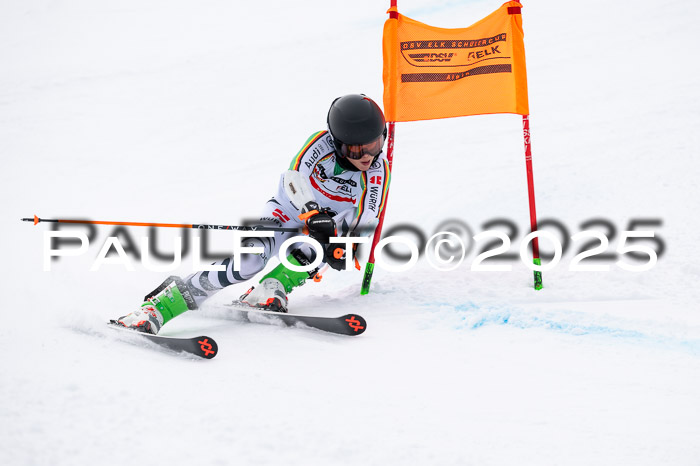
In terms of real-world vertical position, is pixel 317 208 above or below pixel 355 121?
below

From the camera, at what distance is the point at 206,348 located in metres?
3.36

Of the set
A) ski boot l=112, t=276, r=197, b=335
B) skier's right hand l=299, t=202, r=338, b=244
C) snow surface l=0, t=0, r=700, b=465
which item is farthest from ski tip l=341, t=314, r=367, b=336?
ski boot l=112, t=276, r=197, b=335

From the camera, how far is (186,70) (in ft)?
46.1

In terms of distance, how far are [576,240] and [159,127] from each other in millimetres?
7760

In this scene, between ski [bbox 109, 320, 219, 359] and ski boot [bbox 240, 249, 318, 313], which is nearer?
ski [bbox 109, 320, 219, 359]

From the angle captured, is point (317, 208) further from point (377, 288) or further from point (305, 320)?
point (377, 288)

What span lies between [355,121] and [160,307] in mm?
1681

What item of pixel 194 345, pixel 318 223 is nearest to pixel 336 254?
pixel 318 223

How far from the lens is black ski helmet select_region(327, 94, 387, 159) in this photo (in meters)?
4.06

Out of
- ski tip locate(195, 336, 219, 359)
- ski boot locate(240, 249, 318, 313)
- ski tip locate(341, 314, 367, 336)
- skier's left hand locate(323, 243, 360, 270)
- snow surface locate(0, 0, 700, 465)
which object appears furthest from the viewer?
ski boot locate(240, 249, 318, 313)

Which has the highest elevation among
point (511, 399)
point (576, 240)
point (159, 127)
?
point (159, 127)

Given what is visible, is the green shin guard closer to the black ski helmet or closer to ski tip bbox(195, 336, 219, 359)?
ski tip bbox(195, 336, 219, 359)

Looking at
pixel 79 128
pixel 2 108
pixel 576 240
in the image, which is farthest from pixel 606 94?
pixel 2 108

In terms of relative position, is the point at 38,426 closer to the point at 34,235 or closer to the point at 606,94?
the point at 34,235
